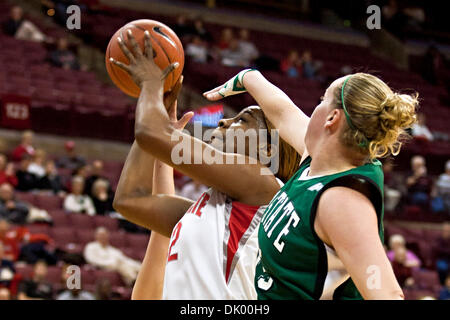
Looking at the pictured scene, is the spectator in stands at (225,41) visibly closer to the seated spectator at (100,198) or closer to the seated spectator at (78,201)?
the seated spectator at (100,198)

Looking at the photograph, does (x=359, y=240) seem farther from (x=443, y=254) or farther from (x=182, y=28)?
(x=182, y=28)

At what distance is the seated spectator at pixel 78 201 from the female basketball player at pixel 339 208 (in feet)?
20.9

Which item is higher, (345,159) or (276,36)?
(345,159)

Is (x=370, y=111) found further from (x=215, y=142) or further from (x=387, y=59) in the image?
(x=387, y=59)

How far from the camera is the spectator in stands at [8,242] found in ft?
23.5

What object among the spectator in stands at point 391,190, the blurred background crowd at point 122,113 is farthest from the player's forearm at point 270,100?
the spectator in stands at point 391,190

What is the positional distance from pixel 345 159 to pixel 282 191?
244 millimetres

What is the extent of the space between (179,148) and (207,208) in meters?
0.29

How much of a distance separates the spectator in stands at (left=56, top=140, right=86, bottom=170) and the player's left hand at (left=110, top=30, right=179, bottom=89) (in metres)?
7.19

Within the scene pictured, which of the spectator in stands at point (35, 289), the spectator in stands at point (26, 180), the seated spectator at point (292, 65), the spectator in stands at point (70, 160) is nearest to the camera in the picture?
the spectator in stands at point (35, 289)

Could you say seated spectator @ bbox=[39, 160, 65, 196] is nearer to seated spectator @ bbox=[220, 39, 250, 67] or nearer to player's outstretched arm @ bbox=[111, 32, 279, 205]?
seated spectator @ bbox=[220, 39, 250, 67]

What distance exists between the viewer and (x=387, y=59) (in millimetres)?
16875

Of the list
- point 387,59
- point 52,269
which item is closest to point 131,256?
point 52,269

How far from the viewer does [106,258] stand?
24.7ft
